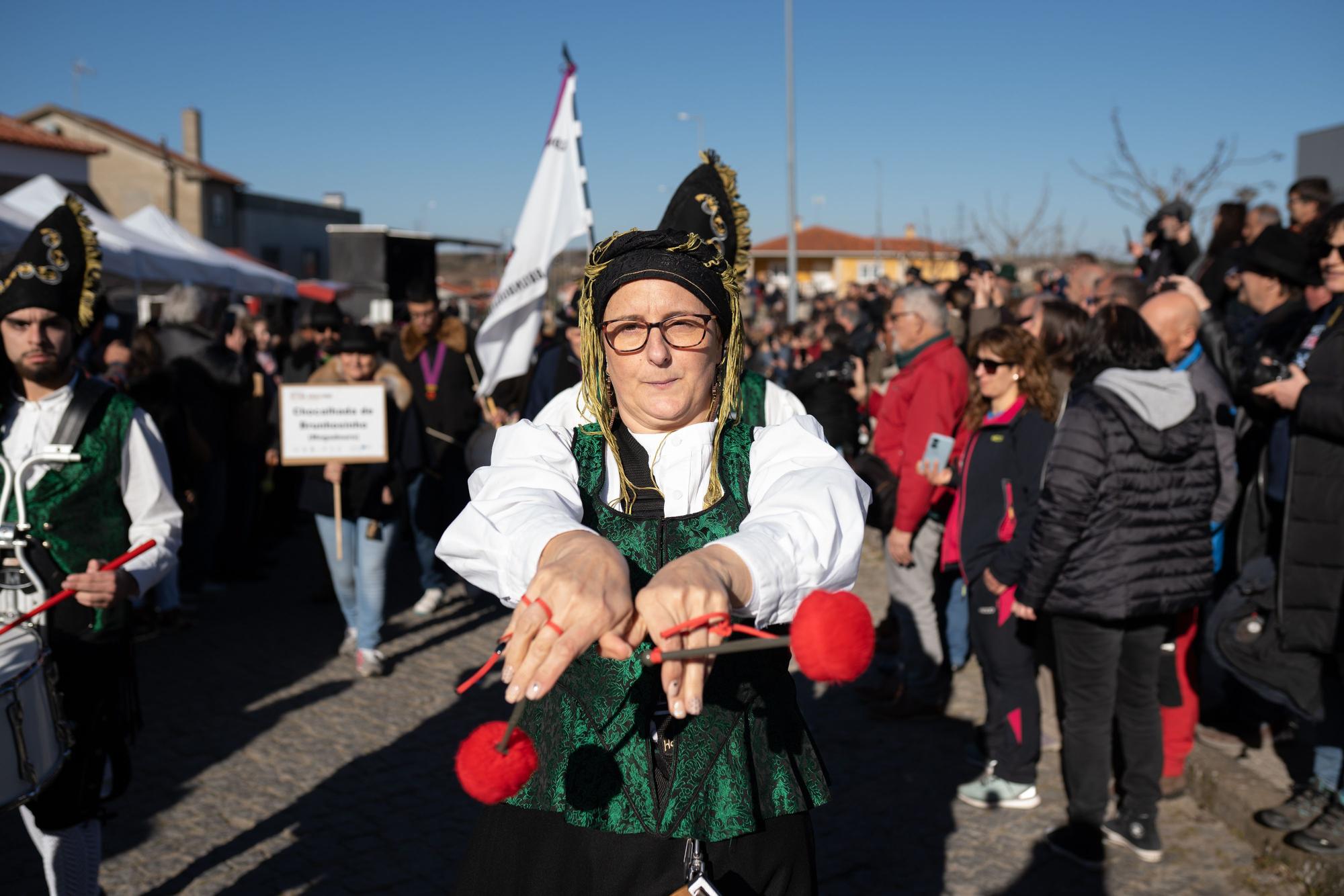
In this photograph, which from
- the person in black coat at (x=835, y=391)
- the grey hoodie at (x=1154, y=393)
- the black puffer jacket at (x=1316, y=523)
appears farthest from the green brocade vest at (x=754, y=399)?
the person in black coat at (x=835, y=391)

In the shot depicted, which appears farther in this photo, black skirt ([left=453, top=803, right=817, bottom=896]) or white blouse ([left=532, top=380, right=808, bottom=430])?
white blouse ([left=532, top=380, right=808, bottom=430])

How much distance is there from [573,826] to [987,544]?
330 centimetres

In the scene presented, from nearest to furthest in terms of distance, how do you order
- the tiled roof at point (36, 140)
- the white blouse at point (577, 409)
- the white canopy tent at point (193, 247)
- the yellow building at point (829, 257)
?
the white blouse at point (577, 409) < the white canopy tent at point (193, 247) < the tiled roof at point (36, 140) < the yellow building at point (829, 257)

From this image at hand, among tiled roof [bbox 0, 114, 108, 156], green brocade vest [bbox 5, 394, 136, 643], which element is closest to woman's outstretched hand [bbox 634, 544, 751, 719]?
green brocade vest [bbox 5, 394, 136, 643]

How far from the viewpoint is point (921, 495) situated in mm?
5391

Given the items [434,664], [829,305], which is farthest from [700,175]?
[829,305]

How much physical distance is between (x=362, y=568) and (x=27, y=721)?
381 cm

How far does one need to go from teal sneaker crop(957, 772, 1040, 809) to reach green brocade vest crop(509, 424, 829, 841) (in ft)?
10.4

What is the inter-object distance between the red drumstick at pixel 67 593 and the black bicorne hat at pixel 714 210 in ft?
6.26

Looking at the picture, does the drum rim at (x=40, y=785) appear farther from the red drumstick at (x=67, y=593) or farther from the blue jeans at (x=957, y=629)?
the blue jeans at (x=957, y=629)

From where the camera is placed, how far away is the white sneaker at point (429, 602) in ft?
26.3

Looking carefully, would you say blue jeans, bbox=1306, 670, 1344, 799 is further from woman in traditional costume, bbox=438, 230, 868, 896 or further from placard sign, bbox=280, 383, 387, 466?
placard sign, bbox=280, 383, 387, 466

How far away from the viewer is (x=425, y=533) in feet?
26.2

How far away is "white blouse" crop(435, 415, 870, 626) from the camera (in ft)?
5.37
